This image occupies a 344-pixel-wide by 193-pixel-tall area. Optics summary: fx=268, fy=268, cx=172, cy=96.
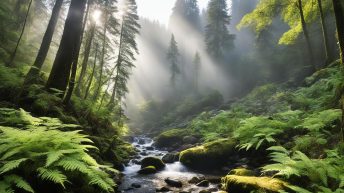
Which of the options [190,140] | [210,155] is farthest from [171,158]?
[190,140]

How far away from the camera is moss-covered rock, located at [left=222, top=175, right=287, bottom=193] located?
6656 mm

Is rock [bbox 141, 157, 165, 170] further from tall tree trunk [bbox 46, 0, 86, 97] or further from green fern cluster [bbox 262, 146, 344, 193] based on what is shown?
green fern cluster [bbox 262, 146, 344, 193]

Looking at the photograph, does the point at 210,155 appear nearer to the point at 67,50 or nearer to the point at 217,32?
the point at 67,50

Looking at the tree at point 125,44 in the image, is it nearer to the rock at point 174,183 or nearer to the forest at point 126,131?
the forest at point 126,131

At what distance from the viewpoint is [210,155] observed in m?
12.7

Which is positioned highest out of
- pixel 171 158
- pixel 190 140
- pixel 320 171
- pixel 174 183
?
pixel 190 140

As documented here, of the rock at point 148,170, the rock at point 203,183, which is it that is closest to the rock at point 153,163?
the rock at point 148,170

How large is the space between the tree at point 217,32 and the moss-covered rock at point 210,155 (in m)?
43.5

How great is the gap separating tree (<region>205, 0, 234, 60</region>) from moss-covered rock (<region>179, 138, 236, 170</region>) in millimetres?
43490

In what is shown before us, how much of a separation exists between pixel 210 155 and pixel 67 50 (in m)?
7.78

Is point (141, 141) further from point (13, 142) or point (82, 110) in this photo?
point (13, 142)

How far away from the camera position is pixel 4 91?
848cm

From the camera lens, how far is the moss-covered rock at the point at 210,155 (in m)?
12.6

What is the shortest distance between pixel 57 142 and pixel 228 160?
369 inches
